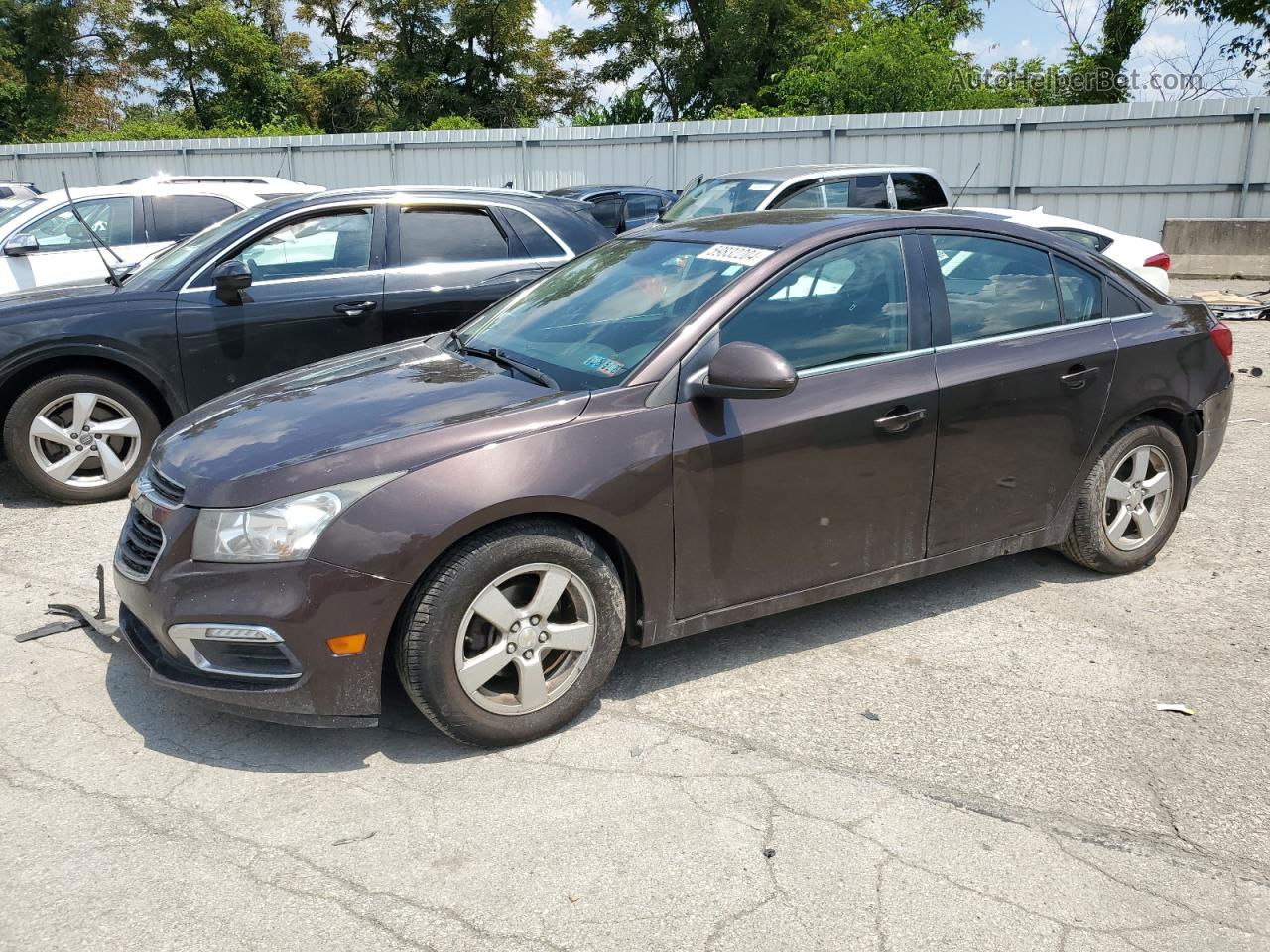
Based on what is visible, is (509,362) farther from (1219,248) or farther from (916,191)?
(1219,248)

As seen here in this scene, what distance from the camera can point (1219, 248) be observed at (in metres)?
16.0

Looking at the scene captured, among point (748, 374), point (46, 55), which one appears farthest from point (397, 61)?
point (748, 374)

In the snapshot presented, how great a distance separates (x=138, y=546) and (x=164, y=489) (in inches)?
8.1

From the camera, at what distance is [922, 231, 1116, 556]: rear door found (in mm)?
4164

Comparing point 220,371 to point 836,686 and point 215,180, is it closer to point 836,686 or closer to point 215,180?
point 836,686

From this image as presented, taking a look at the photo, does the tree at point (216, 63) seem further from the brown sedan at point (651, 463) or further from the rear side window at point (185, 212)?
the brown sedan at point (651, 463)

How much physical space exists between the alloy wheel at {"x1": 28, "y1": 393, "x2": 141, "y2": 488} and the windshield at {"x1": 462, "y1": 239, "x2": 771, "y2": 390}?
2.71 meters

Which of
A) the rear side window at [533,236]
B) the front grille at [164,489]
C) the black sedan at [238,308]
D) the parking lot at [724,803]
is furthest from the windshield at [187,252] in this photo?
the front grille at [164,489]

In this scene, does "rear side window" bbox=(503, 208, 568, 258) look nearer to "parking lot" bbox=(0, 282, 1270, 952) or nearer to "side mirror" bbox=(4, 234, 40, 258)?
"parking lot" bbox=(0, 282, 1270, 952)

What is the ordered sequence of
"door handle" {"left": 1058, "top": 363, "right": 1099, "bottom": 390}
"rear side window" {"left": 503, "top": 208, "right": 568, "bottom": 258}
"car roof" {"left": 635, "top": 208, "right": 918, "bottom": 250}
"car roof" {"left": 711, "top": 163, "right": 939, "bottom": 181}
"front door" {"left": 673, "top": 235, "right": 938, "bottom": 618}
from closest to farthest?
"front door" {"left": 673, "top": 235, "right": 938, "bottom": 618}
"car roof" {"left": 635, "top": 208, "right": 918, "bottom": 250}
"door handle" {"left": 1058, "top": 363, "right": 1099, "bottom": 390}
"rear side window" {"left": 503, "top": 208, "right": 568, "bottom": 258}
"car roof" {"left": 711, "top": 163, "right": 939, "bottom": 181}

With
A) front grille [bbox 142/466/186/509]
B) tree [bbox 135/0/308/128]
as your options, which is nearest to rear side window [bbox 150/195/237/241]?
front grille [bbox 142/466/186/509]

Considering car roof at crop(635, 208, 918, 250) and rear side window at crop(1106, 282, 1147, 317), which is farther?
rear side window at crop(1106, 282, 1147, 317)

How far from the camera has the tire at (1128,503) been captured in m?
4.66

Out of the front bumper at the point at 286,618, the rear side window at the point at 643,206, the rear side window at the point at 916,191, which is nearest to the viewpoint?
the front bumper at the point at 286,618
